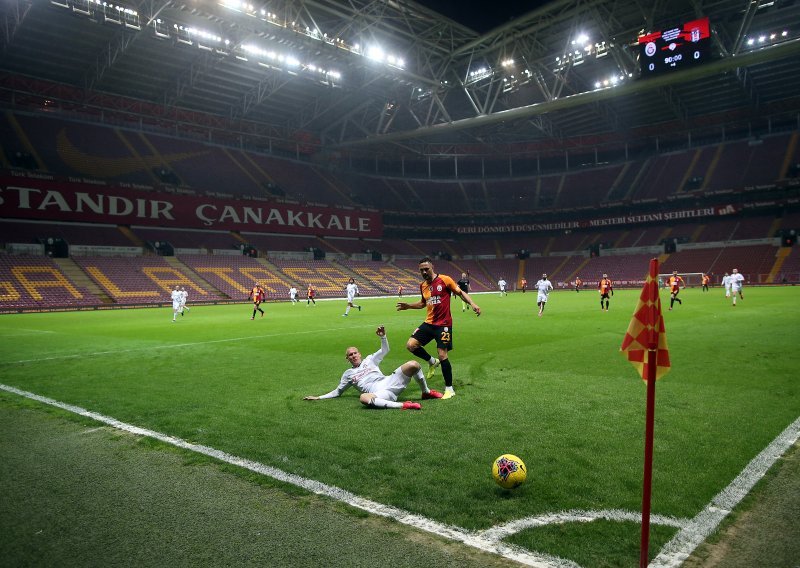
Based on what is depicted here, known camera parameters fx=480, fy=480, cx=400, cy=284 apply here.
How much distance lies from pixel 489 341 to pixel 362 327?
587 centimetres

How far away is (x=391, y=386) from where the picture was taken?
685 cm

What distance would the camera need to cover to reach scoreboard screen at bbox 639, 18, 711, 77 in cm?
2720

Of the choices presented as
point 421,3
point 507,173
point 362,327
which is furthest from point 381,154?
point 362,327

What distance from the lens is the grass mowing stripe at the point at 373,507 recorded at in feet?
9.57

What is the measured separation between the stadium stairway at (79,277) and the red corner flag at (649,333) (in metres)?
Result: 38.2

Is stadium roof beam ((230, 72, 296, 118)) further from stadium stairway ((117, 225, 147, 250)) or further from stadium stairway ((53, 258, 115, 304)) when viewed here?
stadium stairway ((53, 258, 115, 304))

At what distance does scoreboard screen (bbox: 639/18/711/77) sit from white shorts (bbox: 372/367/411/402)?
30097mm

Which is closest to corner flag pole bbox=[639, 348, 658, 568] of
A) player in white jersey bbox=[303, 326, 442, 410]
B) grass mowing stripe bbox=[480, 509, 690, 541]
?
grass mowing stripe bbox=[480, 509, 690, 541]

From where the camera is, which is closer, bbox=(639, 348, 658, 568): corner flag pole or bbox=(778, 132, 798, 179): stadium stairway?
bbox=(639, 348, 658, 568): corner flag pole

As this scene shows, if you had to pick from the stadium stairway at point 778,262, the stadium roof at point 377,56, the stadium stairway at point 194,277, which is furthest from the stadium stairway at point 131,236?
the stadium stairway at point 778,262

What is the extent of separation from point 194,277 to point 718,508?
140 feet

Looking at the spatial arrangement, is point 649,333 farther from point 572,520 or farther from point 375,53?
point 375,53

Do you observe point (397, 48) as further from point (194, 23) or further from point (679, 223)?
point (679, 223)

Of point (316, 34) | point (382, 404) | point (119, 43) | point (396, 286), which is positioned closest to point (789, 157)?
point (396, 286)
